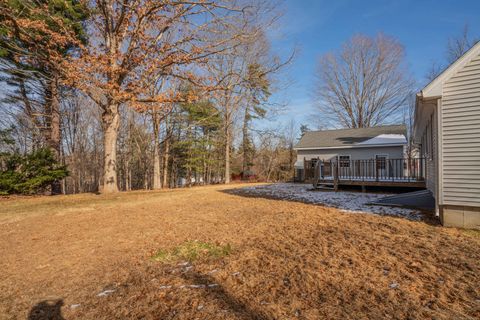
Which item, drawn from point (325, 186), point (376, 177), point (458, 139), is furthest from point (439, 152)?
point (325, 186)

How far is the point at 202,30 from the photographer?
1107 centimetres

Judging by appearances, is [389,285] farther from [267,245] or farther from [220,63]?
[220,63]

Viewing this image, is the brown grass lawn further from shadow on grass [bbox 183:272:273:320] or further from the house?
the house

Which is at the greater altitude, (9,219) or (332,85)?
(332,85)

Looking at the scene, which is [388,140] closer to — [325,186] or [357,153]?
[357,153]

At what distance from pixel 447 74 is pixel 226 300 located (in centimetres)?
642

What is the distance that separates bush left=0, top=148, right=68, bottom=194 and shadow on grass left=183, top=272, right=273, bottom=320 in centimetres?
1239

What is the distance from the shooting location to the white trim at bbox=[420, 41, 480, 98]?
5281 mm

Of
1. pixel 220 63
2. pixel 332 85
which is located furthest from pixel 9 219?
pixel 332 85

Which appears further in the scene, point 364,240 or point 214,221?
point 214,221

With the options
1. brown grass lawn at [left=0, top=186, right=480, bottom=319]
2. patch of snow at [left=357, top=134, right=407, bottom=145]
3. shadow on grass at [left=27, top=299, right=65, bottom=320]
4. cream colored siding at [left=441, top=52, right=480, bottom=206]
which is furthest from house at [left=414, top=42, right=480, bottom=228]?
patch of snow at [left=357, top=134, right=407, bottom=145]

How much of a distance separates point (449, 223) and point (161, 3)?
11.3m

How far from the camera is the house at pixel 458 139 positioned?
17.2 ft

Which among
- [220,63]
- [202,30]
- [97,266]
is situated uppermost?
[220,63]
